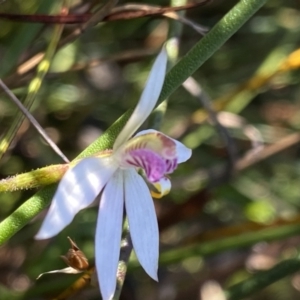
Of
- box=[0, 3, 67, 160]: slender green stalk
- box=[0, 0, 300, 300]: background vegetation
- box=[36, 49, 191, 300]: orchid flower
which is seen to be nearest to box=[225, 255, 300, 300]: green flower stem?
box=[0, 0, 300, 300]: background vegetation

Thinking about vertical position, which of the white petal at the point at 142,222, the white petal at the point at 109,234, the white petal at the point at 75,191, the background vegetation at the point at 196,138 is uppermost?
the white petal at the point at 75,191

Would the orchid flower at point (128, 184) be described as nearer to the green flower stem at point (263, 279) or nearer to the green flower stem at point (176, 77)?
the green flower stem at point (176, 77)

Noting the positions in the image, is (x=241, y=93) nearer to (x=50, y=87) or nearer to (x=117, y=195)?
(x=50, y=87)

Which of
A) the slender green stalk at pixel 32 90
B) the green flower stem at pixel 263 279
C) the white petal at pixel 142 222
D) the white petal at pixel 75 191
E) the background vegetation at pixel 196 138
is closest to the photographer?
the white petal at pixel 75 191

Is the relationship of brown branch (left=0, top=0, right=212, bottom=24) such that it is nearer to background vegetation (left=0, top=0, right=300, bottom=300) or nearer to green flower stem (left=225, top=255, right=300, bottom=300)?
background vegetation (left=0, top=0, right=300, bottom=300)

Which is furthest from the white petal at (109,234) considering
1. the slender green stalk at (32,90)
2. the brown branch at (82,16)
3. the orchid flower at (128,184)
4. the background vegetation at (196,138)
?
the background vegetation at (196,138)

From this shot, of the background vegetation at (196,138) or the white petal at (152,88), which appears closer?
the white petal at (152,88)

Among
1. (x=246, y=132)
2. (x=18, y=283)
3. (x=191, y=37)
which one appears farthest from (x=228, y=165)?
(x=18, y=283)
